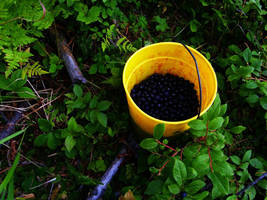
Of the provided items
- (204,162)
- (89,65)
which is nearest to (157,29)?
(89,65)

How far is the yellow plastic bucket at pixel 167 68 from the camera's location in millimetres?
1472

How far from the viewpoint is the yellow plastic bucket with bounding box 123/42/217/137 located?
147cm

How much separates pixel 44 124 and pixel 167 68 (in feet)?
3.66

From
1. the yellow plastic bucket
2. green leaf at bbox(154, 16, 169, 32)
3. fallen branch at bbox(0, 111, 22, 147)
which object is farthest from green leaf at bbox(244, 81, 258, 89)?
fallen branch at bbox(0, 111, 22, 147)

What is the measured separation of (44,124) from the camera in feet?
4.87

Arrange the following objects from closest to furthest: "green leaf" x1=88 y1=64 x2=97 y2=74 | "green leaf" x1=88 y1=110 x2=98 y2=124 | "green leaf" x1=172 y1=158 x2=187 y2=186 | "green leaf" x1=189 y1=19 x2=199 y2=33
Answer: "green leaf" x1=172 y1=158 x2=187 y2=186 → "green leaf" x1=88 y1=110 x2=98 y2=124 → "green leaf" x1=88 y1=64 x2=97 y2=74 → "green leaf" x1=189 y1=19 x2=199 y2=33

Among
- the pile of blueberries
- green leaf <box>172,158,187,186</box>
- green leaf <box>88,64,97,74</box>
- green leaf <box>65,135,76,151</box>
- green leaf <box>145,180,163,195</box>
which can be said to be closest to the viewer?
green leaf <box>172,158,187,186</box>

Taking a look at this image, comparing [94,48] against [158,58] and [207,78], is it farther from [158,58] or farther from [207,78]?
[207,78]

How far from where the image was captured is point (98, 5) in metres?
1.68

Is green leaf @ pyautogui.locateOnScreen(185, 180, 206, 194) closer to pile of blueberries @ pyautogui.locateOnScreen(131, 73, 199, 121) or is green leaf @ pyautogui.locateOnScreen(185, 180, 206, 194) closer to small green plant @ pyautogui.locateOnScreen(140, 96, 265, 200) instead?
small green plant @ pyautogui.locateOnScreen(140, 96, 265, 200)

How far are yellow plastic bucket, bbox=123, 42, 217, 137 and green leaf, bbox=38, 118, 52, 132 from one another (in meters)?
0.59

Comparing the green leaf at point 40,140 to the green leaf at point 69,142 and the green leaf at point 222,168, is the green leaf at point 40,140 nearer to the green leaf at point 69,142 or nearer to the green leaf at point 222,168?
the green leaf at point 69,142

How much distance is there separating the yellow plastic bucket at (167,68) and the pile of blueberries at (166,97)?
7 cm

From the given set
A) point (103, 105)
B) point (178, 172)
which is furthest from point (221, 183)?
point (103, 105)
